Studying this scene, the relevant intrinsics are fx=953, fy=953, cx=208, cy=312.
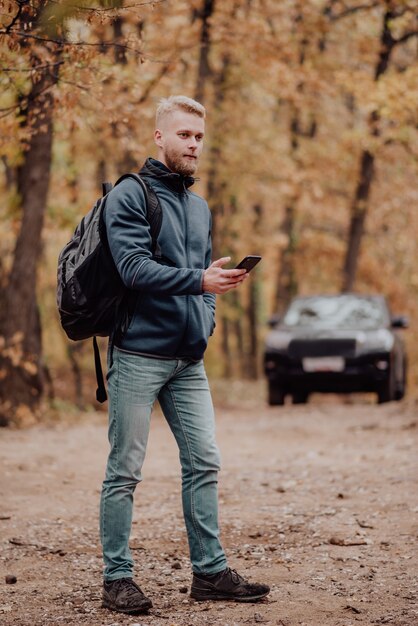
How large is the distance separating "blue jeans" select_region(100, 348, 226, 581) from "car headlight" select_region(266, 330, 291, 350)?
9938 millimetres

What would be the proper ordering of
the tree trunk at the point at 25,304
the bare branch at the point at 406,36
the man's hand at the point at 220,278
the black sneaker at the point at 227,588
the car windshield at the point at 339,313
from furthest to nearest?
the bare branch at the point at 406,36 < the car windshield at the point at 339,313 < the tree trunk at the point at 25,304 < the black sneaker at the point at 227,588 < the man's hand at the point at 220,278

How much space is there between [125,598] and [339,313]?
445 inches

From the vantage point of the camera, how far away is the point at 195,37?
1661cm

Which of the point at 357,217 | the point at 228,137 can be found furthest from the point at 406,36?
the point at 228,137

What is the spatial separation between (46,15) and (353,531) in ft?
11.9

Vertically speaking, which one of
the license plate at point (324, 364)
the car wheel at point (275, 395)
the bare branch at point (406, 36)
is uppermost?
the bare branch at point (406, 36)

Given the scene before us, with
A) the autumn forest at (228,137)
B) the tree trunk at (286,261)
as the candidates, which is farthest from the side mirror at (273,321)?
the tree trunk at (286,261)

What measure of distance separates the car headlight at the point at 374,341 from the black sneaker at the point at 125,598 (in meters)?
10.1

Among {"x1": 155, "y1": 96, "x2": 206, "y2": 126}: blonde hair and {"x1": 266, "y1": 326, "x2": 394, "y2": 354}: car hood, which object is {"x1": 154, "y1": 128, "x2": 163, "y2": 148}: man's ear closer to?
{"x1": 155, "y1": 96, "x2": 206, "y2": 126}: blonde hair

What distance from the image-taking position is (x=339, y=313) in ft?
50.2

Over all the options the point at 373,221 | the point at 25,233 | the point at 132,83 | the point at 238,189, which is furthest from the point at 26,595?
the point at 373,221

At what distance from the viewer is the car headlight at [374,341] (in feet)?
46.4

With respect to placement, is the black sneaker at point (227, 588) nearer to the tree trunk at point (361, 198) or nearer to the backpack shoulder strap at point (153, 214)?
the backpack shoulder strap at point (153, 214)

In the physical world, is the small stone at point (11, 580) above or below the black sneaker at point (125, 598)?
below
